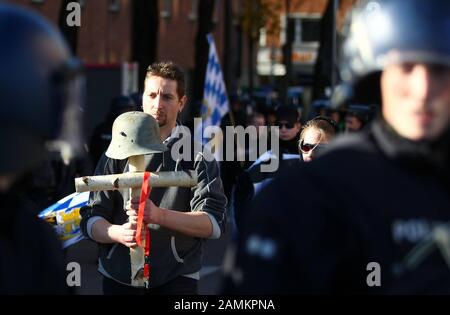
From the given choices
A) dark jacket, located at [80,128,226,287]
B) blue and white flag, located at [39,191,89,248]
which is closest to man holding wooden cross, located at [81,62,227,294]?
dark jacket, located at [80,128,226,287]

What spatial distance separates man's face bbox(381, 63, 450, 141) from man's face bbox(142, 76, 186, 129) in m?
3.46

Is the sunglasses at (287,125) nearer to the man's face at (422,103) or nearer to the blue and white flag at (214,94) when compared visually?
the blue and white flag at (214,94)

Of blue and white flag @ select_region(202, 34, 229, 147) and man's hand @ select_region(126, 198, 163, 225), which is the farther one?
blue and white flag @ select_region(202, 34, 229, 147)

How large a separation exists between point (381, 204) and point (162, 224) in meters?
3.18

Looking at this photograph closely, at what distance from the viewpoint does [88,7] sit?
3725cm

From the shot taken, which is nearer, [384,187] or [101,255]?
[384,187]

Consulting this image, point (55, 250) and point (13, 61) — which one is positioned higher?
point (13, 61)

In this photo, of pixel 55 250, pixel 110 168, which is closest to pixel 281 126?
pixel 110 168

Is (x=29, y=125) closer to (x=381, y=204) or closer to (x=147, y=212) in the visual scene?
(x=381, y=204)

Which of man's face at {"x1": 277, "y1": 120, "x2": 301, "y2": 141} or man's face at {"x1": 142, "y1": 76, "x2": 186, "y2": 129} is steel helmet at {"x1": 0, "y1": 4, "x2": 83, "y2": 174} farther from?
man's face at {"x1": 277, "y1": 120, "x2": 301, "y2": 141}

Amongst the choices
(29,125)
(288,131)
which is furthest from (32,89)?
(288,131)

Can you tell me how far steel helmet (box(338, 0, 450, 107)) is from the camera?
9.25 ft

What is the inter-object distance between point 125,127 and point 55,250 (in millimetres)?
2886
